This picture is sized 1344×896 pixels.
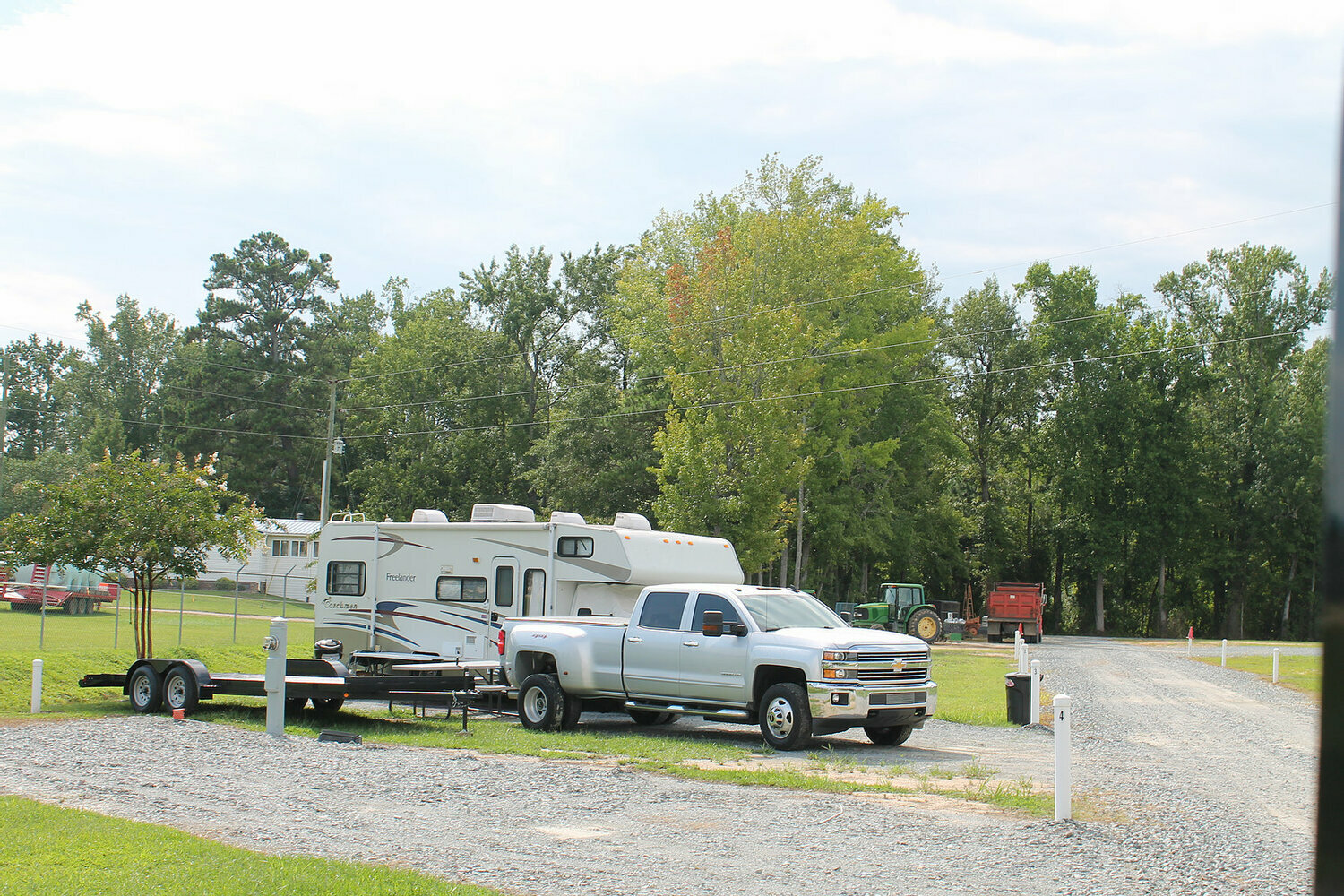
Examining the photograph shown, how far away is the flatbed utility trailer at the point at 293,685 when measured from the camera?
16219mm

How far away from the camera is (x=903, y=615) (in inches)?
1709

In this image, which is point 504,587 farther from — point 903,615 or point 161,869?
point 903,615

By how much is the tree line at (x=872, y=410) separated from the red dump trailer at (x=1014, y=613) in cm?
543

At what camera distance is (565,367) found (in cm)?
6009

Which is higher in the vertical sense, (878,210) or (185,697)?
(878,210)

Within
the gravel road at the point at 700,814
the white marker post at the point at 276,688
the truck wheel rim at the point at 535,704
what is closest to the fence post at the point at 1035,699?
the gravel road at the point at 700,814

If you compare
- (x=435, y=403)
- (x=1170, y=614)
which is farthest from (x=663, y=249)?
(x=1170, y=614)

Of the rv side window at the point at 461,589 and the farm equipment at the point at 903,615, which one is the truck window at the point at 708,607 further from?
the farm equipment at the point at 903,615

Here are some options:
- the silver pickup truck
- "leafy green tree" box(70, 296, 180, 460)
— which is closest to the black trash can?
the silver pickup truck

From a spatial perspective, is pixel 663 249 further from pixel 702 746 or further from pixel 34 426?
pixel 34 426

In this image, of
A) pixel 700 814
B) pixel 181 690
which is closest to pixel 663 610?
pixel 700 814

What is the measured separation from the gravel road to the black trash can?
1.30 meters

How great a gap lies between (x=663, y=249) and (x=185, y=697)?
35.8 metres

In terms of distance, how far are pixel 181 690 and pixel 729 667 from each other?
8072 mm
